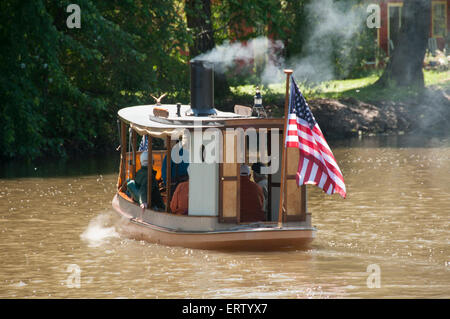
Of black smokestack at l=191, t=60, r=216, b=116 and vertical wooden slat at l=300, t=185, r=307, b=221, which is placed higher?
black smokestack at l=191, t=60, r=216, b=116

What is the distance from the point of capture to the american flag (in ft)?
42.1

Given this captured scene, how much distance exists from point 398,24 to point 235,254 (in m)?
33.3

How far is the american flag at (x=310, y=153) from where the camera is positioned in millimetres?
12820

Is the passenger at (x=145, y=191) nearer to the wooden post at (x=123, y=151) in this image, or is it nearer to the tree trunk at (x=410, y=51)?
the wooden post at (x=123, y=151)

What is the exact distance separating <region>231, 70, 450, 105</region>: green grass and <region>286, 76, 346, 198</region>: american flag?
21.3 metres

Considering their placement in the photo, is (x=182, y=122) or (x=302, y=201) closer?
(x=302, y=201)

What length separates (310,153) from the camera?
12.9 m

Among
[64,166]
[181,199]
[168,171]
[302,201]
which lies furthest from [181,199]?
[64,166]

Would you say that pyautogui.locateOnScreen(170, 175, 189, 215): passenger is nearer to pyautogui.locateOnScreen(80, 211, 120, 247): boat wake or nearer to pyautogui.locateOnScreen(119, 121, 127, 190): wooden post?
pyautogui.locateOnScreen(80, 211, 120, 247): boat wake

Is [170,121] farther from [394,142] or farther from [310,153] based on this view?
[394,142]

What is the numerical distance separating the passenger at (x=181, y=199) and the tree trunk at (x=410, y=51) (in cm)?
2510

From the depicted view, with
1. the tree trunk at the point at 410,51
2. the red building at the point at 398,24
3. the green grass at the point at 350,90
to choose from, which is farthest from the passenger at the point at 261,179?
the red building at the point at 398,24

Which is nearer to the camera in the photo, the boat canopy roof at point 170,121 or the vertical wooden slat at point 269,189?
the boat canopy roof at point 170,121

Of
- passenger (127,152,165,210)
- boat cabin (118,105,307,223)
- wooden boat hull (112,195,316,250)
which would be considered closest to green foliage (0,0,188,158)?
passenger (127,152,165,210)
